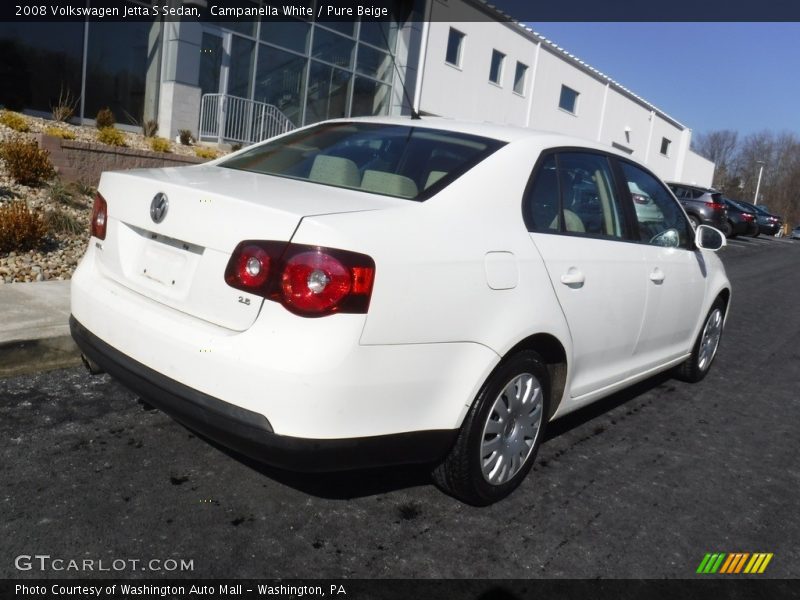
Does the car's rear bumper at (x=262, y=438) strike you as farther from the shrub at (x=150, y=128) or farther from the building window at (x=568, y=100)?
the building window at (x=568, y=100)

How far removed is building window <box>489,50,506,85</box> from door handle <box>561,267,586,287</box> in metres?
24.2

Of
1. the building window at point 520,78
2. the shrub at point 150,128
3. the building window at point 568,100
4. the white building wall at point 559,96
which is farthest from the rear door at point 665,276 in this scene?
the building window at point 568,100

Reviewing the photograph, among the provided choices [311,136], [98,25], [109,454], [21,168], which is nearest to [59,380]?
[109,454]

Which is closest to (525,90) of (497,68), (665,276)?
(497,68)

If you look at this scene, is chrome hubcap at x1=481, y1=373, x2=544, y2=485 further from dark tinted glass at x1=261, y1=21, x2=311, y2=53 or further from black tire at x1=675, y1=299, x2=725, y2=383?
dark tinted glass at x1=261, y1=21, x2=311, y2=53

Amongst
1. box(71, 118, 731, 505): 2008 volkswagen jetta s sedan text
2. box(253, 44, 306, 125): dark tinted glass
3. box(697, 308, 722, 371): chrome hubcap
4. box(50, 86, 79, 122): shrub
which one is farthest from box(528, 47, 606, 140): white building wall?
box(71, 118, 731, 505): 2008 volkswagen jetta s sedan text

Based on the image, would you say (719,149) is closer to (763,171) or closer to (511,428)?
(763,171)

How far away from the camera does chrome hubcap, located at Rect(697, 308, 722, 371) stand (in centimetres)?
552

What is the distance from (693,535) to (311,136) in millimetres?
2689

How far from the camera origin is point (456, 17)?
23.7 metres

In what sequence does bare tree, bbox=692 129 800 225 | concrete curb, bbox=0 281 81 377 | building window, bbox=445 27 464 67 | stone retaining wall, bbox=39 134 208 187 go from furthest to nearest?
1. bare tree, bbox=692 129 800 225
2. building window, bbox=445 27 464 67
3. stone retaining wall, bbox=39 134 208 187
4. concrete curb, bbox=0 281 81 377

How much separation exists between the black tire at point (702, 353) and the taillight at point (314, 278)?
3638 mm

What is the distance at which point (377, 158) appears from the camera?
348 centimetres

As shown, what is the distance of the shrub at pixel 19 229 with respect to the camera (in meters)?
6.68
